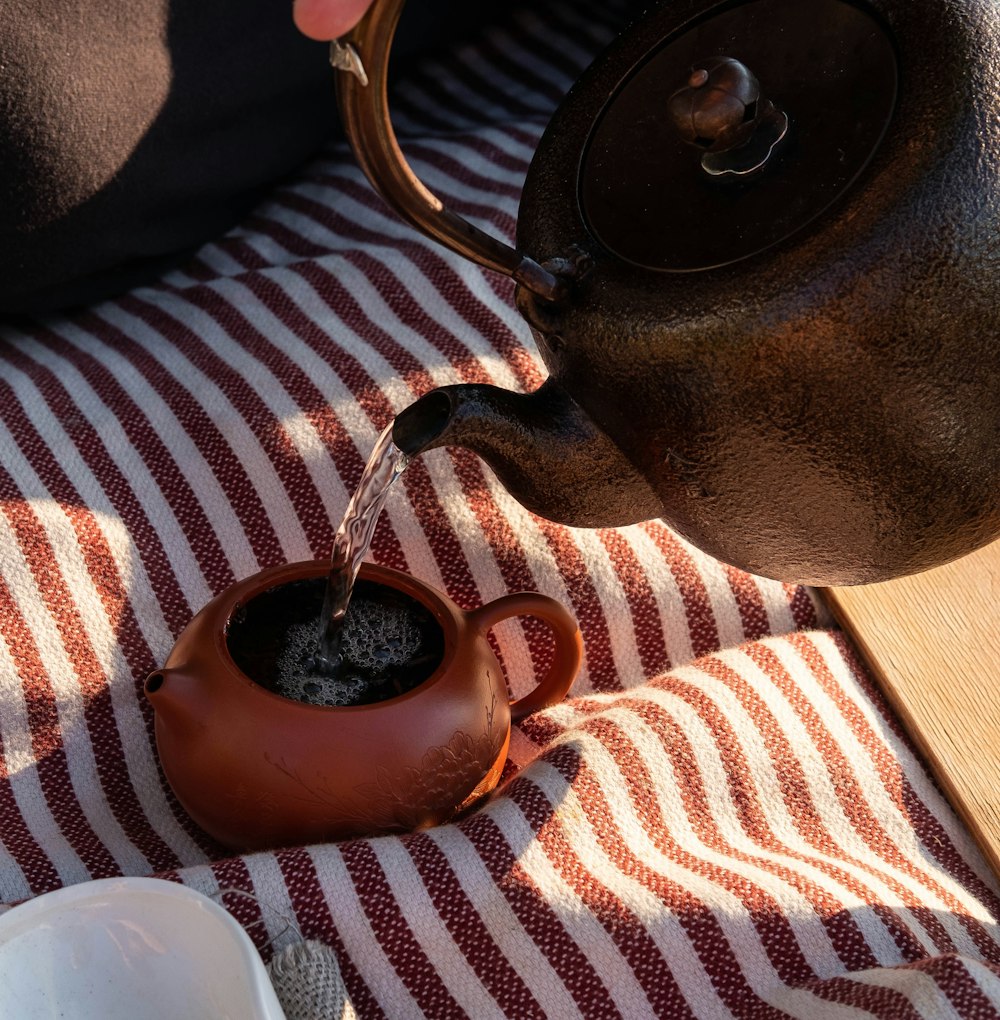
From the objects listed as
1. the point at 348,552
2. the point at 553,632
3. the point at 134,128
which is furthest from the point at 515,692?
the point at 134,128

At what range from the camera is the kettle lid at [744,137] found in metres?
0.51

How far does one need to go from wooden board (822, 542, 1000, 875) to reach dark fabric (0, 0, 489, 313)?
0.62 meters

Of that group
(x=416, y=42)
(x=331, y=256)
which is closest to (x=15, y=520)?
(x=331, y=256)

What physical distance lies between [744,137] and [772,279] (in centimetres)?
6

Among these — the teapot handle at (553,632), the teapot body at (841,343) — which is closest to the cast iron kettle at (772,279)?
the teapot body at (841,343)

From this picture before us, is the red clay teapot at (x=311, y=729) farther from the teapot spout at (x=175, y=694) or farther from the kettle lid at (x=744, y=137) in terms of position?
the kettle lid at (x=744, y=137)

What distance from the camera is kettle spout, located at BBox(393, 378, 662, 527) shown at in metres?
0.57

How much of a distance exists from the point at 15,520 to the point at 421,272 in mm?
367

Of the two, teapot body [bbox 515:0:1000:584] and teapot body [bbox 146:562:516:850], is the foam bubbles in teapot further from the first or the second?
teapot body [bbox 515:0:1000:584]

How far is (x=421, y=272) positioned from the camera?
1002 millimetres

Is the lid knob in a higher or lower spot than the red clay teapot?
higher

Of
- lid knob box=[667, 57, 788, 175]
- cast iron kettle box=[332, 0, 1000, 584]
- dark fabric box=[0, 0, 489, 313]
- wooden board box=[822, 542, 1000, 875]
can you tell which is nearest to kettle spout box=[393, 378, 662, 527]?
cast iron kettle box=[332, 0, 1000, 584]

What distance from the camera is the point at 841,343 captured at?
1.64 feet

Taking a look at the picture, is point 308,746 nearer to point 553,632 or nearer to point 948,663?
point 553,632
